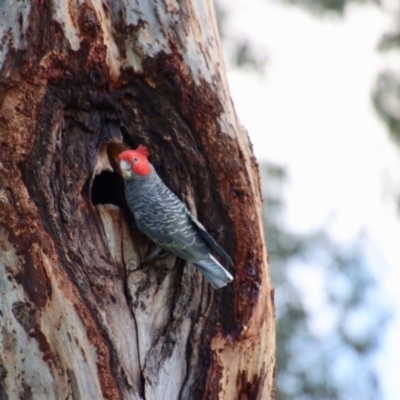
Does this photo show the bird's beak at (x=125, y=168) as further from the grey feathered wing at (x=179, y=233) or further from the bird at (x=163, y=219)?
the grey feathered wing at (x=179, y=233)

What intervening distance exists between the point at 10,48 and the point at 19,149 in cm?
43

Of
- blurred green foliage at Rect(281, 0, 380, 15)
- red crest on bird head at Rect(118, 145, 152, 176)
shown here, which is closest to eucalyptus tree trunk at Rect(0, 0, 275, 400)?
red crest on bird head at Rect(118, 145, 152, 176)

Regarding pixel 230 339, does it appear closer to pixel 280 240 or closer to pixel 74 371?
pixel 74 371

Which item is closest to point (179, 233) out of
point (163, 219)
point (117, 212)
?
point (163, 219)

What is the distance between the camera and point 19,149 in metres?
3.65

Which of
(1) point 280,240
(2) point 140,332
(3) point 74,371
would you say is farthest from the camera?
(1) point 280,240

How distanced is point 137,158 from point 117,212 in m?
0.27

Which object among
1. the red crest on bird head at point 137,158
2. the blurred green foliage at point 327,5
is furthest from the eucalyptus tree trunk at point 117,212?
the blurred green foliage at point 327,5

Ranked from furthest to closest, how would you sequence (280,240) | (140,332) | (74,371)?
(280,240) < (140,332) < (74,371)

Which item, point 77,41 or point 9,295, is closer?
point 9,295

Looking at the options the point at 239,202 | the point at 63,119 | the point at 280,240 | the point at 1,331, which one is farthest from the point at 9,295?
the point at 280,240

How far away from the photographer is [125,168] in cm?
407

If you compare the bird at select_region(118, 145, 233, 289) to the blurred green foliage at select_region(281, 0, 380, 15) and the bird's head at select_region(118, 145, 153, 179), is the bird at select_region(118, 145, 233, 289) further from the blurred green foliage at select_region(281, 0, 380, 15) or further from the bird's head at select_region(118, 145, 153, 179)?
the blurred green foliage at select_region(281, 0, 380, 15)

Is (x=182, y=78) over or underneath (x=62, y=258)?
over
